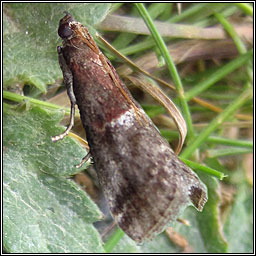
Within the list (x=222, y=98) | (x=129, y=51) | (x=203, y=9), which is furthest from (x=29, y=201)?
(x=203, y=9)

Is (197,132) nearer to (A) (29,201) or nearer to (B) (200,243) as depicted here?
(B) (200,243)

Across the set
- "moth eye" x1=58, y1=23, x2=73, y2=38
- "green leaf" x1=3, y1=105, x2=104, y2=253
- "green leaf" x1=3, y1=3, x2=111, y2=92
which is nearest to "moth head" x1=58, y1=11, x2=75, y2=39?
"moth eye" x1=58, y1=23, x2=73, y2=38

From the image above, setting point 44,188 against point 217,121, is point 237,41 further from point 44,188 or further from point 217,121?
point 44,188

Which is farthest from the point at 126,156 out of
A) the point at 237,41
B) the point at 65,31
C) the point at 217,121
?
the point at 237,41

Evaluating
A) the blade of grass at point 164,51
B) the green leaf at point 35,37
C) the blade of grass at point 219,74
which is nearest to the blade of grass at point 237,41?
the blade of grass at point 219,74

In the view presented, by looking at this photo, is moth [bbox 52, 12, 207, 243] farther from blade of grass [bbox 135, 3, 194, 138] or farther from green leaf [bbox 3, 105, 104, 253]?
blade of grass [bbox 135, 3, 194, 138]
